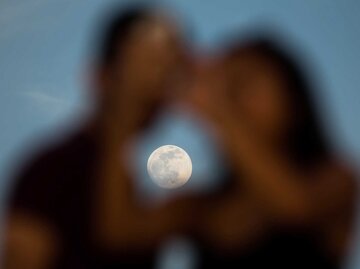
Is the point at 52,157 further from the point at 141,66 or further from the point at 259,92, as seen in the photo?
the point at 259,92

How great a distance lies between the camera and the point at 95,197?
2.83 feet

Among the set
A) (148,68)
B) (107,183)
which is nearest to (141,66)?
(148,68)

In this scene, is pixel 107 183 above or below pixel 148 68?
below

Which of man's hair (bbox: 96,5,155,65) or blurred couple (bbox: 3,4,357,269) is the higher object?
man's hair (bbox: 96,5,155,65)

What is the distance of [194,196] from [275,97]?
0.16 metres

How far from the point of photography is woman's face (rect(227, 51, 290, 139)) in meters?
0.87

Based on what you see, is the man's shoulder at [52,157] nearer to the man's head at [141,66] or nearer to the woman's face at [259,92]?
the man's head at [141,66]

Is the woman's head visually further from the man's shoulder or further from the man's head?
the man's shoulder

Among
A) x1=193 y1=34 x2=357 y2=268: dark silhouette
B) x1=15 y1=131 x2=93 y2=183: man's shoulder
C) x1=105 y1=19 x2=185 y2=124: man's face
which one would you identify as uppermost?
x1=105 y1=19 x2=185 y2=124: man's face

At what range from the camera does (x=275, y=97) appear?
34.9 inches

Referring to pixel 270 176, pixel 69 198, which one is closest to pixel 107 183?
pixel 69 198

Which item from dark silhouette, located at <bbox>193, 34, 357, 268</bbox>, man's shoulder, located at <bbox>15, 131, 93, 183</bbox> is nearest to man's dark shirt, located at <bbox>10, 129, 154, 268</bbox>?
man's shoulder, located at <bbox>15, 131, 93, 183</bbox>

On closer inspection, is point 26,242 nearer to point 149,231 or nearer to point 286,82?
point 149,231

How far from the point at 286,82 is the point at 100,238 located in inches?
11.7
